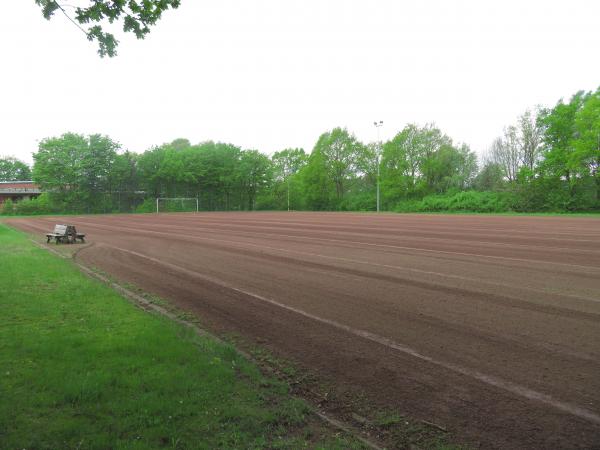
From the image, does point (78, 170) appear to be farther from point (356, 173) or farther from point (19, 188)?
point (356, 173)

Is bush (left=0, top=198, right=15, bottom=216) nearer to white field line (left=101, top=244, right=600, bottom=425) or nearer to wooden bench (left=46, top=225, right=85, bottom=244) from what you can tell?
wooden bench (left=46, top=225, right=85, bottom=244)

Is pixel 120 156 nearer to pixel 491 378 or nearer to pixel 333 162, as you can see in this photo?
pixel 333 162

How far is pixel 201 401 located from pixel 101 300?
450cm

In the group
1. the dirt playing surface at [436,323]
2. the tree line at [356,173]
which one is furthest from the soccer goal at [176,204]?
the dirt playing surface at [436,323]

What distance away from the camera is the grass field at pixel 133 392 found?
3090mm

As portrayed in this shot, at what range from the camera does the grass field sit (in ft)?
10.1

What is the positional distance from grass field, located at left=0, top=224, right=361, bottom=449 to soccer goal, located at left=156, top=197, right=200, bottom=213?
63.6 metres

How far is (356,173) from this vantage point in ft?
231

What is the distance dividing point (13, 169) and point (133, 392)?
130 metres

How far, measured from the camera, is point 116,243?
1766 centimetres

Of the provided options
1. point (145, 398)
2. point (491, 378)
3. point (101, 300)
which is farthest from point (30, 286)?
point (491, 378)

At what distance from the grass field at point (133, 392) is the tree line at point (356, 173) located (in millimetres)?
48093

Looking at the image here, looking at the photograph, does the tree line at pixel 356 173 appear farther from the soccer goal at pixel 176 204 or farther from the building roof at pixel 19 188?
the building roof at pixel 19 188

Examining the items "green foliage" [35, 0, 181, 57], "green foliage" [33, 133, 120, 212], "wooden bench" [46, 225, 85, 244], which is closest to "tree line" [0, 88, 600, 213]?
"green foliage" [33, 133, 120, 212]
